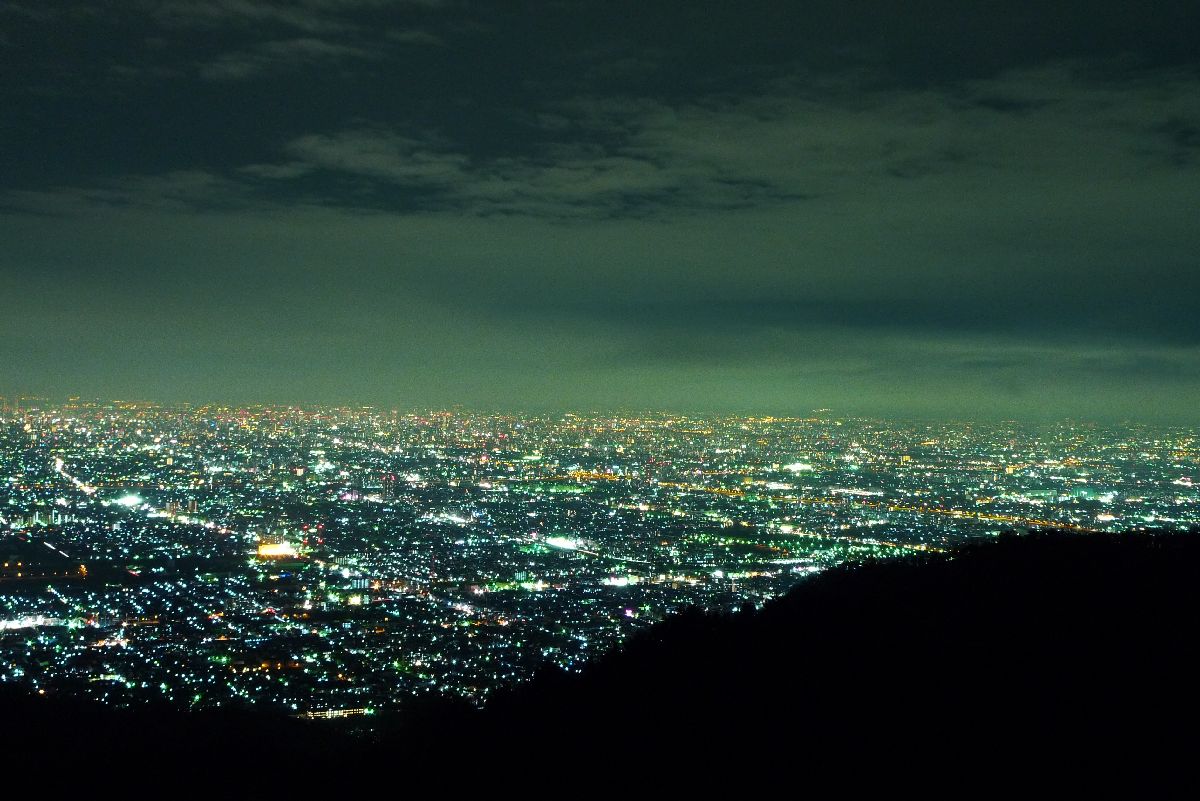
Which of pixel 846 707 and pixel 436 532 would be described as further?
pixel 436 532

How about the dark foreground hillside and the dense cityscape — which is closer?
the dark foreground hillside

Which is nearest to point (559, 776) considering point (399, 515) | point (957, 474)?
point (399, 515)

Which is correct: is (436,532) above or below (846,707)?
below

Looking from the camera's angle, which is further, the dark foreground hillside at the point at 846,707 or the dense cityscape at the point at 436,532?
the dense cityscape at the point at 436,532
